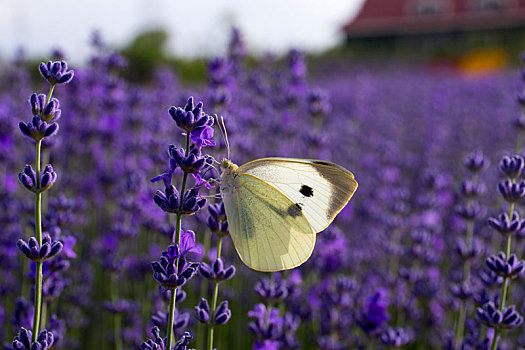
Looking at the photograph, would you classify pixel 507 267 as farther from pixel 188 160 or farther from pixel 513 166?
pixel 188 160

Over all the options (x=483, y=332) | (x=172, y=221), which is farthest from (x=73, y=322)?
(x=483, y=332)

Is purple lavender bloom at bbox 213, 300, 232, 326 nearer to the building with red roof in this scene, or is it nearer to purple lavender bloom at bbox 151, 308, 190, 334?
purple lavender bloom at bbox 151, 308, 190, 334

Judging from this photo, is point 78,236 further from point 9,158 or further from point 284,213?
point 284,213

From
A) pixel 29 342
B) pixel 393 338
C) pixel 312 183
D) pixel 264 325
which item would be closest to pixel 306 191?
pixel 312 183

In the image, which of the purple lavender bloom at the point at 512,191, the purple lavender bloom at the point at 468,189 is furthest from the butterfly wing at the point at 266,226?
the purple lavender bloom at the point at 468,189

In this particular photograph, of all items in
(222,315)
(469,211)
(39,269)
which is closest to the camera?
(39,269)

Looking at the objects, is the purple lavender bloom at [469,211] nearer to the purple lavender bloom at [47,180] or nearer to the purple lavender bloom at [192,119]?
the purple lavender bloom at [192,119]
